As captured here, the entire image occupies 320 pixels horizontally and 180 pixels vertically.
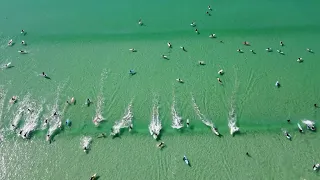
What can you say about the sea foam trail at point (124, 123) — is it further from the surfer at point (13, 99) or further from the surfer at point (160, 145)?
the surfer at point (13, 99)

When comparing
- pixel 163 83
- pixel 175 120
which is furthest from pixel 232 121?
pixel 163 83

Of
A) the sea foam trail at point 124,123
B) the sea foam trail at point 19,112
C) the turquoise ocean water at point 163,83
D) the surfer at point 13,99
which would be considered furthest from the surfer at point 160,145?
the surfer at point 13,99

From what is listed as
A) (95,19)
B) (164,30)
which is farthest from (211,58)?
(95,19)

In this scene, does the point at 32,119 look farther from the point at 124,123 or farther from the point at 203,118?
the point at 203,118

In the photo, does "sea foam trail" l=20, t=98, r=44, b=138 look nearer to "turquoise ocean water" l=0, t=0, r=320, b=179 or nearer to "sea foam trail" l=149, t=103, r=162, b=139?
"turquoise ocean water" l=0, t=0, r=320, b=179

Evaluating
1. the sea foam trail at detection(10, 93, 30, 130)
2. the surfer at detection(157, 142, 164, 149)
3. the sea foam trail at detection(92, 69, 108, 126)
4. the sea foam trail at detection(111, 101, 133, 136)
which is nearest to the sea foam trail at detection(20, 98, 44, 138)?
the sea foam trail at detection(10, 93, 30, 130)

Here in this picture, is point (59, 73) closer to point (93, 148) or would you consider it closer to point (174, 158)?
point (93, 148)
